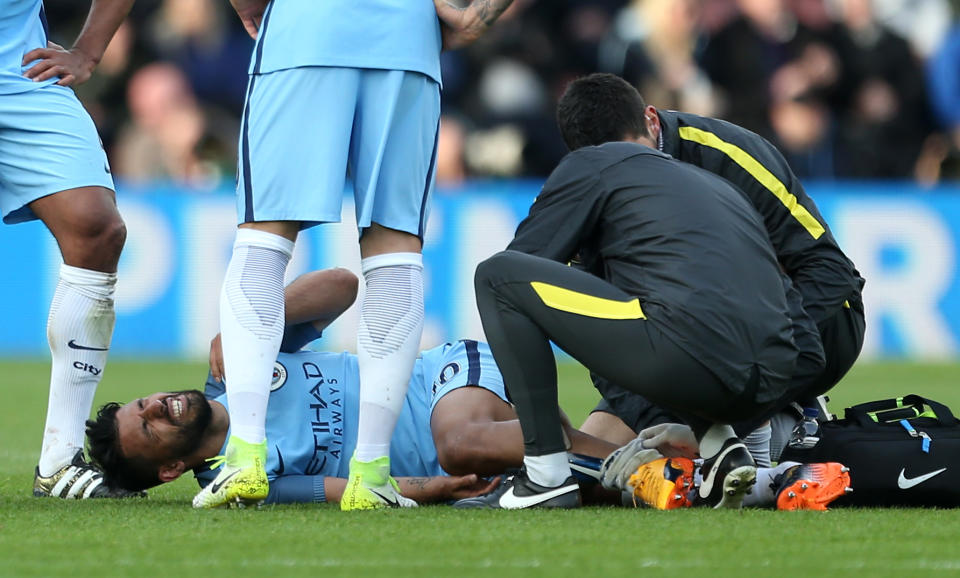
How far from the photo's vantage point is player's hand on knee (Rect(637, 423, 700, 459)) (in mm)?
4648

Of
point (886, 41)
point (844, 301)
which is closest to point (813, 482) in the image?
point (844, 301)

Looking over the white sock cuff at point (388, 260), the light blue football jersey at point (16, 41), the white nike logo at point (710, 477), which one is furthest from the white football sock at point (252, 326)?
the white nike logo at point (710, 477)

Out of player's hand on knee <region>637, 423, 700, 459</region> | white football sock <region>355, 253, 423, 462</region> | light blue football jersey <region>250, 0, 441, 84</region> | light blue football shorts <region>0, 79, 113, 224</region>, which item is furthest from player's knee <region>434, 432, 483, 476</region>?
light blue football shorts <region>0, 79, 113, 224</region>

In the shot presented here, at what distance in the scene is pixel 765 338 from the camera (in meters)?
4.20

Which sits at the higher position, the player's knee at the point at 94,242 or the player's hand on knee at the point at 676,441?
the player's knee at the point at 94,242

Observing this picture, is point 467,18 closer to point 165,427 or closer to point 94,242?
point 94,242

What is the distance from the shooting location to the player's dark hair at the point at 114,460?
15.7ft

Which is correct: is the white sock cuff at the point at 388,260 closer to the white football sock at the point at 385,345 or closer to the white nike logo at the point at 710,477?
the white football sock at the point at 385,345

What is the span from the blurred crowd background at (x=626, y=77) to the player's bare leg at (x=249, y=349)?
725 centimetres

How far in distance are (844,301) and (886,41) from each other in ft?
24.2

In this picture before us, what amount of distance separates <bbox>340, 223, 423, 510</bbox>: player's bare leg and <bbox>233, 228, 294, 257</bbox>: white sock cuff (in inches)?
10.0

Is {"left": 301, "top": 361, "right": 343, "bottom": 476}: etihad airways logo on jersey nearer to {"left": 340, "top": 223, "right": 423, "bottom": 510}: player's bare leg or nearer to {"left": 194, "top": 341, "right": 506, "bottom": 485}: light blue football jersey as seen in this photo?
{"left": 194, "top": 341, "right": 506, "bottom": 485}: light blue football jersey

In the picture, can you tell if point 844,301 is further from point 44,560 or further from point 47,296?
point 47,296

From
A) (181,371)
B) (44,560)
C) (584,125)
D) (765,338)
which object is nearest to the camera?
(44,560)
